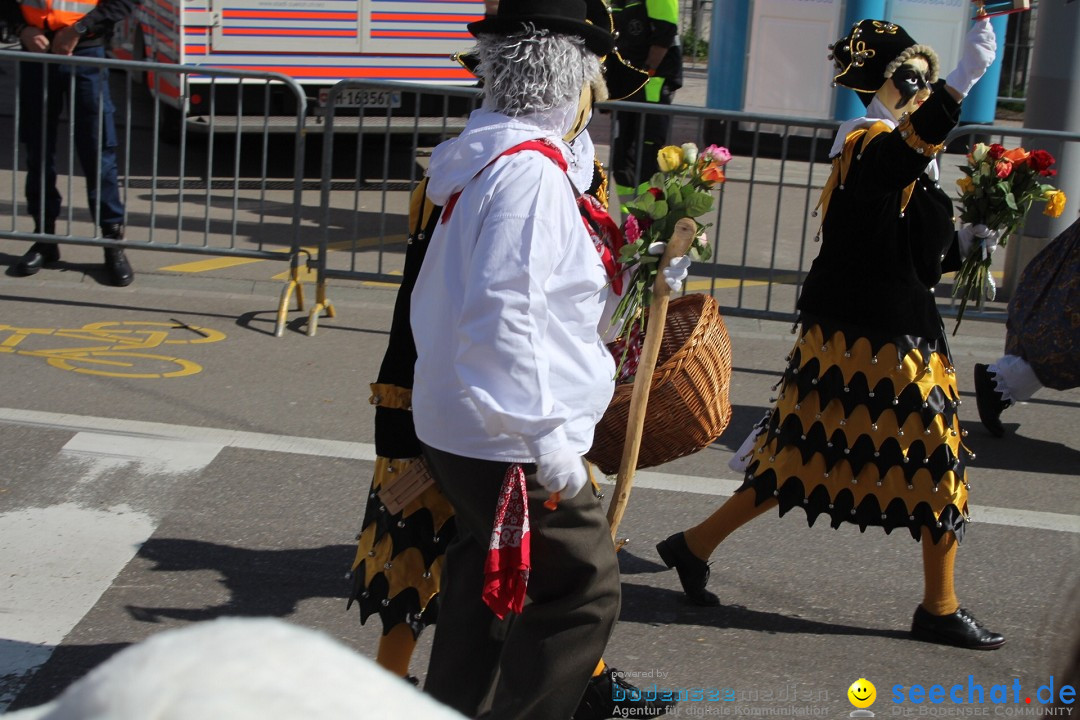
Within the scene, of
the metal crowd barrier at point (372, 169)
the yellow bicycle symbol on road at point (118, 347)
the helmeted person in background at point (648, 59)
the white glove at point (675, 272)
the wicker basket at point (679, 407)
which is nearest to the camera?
the white glove at point (675, 272)

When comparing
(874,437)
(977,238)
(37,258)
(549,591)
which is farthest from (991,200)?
(37,258)

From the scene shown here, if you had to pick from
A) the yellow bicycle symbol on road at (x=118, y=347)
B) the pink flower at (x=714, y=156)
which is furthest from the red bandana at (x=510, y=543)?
the yellow bicycle symbol on road at (x=118, y=347)

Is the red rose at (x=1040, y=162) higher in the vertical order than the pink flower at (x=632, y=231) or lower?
higher

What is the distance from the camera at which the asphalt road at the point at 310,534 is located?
Answer: 146 inches

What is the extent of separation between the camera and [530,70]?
2727 millimetres

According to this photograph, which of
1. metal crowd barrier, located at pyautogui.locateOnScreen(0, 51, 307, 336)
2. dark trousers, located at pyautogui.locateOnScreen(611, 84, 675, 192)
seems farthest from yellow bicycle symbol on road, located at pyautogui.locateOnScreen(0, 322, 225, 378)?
dark trousers, located at pyautogui.locateOnScreen(611, 84, 675, 192)

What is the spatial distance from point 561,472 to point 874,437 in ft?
4.80

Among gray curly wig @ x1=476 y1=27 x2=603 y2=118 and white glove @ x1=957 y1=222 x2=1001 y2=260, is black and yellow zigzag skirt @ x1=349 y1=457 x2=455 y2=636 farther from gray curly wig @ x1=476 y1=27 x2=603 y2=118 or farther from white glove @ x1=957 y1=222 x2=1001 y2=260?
white glove @ x1=957 y1=222 x2=1001 y2=260

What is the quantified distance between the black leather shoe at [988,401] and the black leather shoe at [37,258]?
519cm

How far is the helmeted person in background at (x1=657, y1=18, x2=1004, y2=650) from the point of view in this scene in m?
3.67

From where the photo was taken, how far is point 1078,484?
530 cm

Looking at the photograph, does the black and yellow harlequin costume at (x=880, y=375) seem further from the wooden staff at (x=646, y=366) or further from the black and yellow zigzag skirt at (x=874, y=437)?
the wooden staff at (x=646, y=366)

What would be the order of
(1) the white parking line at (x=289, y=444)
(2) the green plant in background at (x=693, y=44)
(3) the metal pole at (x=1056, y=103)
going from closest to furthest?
(1) the white parking line at (x=289, y=444)
(3) the metal pole at (x=1056, y=103)
(2) the green plant in background at (x=693, y=44)

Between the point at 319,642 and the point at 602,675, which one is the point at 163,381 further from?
the point at 319,642
